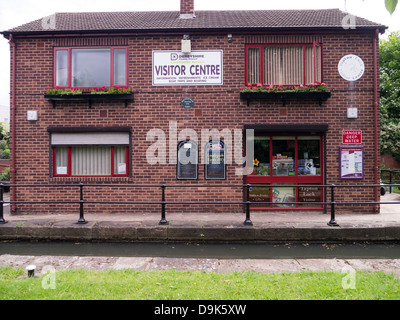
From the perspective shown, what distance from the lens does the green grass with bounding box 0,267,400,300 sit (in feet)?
11.2

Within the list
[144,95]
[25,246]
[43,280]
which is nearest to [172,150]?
[144,95]

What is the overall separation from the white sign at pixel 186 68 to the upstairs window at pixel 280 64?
0.94 m

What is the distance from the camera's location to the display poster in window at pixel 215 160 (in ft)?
27.8

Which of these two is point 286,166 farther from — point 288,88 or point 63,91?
point 63,91

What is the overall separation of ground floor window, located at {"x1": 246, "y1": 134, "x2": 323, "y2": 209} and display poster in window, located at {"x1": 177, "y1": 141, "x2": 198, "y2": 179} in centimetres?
153

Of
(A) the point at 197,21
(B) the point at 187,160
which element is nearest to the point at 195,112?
(B) the point at 187,160

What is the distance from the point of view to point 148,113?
8523 mm

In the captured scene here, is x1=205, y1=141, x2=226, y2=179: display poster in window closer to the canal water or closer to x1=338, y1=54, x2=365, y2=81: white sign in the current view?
the canal water

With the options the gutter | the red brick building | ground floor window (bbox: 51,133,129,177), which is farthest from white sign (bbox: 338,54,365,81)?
ground floor window (bbox: 51,133,129,177)

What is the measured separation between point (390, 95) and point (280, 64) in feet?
63.6

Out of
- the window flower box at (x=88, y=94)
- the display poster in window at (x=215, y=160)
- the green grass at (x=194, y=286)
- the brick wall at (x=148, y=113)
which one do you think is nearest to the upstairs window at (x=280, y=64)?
the brick wall at (x=148, y=113)

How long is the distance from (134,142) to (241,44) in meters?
4.06
